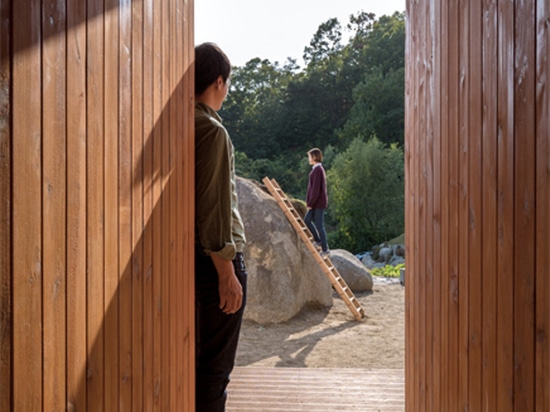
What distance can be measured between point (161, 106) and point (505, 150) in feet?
3.81

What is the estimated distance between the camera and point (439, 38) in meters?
2.08

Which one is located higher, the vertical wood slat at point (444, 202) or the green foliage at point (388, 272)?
the vertical wood slat at point (444, 202)

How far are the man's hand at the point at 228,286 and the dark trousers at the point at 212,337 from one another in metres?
0.06

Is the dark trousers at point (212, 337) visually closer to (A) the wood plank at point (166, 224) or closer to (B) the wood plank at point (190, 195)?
(B) the wood plank at point (190, 195)

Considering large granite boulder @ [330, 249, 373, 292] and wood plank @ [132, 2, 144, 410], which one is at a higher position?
wood plank @ [132, 2, 144, 410]

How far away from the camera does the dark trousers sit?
2.24m

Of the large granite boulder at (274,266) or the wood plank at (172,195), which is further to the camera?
the large granite boulder at (274,266)

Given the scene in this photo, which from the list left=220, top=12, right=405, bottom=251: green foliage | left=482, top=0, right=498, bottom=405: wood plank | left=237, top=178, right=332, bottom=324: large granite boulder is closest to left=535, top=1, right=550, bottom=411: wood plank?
left=482, top=0, right=498, bottom=405: wood plank

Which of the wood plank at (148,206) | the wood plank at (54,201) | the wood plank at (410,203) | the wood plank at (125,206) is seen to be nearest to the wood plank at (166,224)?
the wood plank at (148,206)

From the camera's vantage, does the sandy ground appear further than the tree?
No

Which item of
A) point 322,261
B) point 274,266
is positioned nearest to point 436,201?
point 274,266

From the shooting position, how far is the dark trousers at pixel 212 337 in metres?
2.24

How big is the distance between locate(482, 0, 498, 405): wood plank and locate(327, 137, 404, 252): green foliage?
22550mm

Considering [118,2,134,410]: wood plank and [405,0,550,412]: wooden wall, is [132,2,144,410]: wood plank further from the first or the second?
[405,0,550,412]: wooden wall
